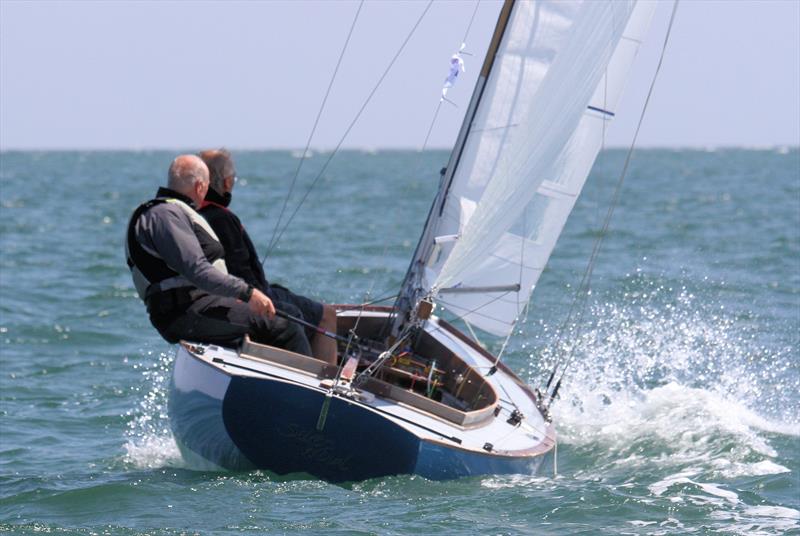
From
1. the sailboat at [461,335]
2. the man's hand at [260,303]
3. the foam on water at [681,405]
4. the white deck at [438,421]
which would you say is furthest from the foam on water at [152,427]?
the foam on water at [681,405]

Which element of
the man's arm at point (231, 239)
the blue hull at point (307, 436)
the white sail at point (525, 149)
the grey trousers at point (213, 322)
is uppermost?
the white sail at point (525, 149)

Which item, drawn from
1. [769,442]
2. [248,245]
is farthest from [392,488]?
[769,442]

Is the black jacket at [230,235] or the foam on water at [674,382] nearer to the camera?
the black jacket at [230,235]

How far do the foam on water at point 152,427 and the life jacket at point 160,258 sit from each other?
1.07 m

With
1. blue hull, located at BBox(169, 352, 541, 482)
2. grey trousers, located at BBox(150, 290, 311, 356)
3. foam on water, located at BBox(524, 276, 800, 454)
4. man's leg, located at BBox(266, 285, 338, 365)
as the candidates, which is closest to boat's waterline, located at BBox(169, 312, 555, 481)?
blue hull, located at BBox(169, 352, 541, 482)

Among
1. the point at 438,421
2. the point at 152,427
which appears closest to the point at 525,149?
the point at 438,421

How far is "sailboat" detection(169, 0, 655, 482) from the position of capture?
18.6ft

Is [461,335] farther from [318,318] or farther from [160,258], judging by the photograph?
[160,258]

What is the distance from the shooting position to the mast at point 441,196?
23.0 ft

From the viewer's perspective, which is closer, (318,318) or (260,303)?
(260,303)

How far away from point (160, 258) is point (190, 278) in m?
0.26

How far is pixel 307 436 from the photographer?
566 cm

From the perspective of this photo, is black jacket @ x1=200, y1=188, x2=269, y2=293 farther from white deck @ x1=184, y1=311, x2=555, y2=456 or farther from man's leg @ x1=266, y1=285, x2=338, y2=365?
white deck @ x1=184, y1=311, x2=555, y2=456

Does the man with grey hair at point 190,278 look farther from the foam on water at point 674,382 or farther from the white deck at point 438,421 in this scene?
the foam on water at point 674,382
